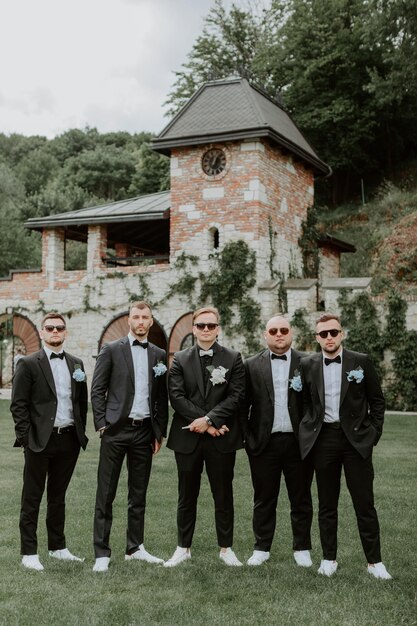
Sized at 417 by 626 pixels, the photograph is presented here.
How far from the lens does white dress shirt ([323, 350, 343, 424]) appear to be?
18.9 feet

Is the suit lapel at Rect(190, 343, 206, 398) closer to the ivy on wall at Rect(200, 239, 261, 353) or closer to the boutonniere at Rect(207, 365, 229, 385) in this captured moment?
the boutonniere at Rect(207, 365, 229, 385)

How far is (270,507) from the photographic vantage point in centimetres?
606

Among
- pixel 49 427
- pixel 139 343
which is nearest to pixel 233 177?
pixel 139 343

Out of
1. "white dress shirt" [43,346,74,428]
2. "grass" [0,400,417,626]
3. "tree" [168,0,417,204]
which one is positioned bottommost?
"grass" [0,400,417,626]

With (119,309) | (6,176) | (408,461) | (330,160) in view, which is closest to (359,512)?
(408,461)

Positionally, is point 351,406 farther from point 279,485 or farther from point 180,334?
point 180,334

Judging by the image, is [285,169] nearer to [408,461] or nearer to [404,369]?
[404,369]

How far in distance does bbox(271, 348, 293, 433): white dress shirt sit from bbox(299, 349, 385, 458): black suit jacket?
0.18 m

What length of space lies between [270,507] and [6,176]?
40.9 meters

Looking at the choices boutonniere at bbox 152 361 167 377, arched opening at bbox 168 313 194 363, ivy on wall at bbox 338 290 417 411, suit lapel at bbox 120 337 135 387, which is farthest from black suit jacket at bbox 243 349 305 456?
arched opening at bbox 168 313 194 363

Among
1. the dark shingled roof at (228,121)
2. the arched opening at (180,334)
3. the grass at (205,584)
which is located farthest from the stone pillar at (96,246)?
the grass at (205,584)

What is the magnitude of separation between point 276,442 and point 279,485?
364mm

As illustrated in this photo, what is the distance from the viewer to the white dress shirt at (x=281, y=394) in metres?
5.96

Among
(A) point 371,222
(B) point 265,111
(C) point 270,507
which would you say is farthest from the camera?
(A) point 371,222
